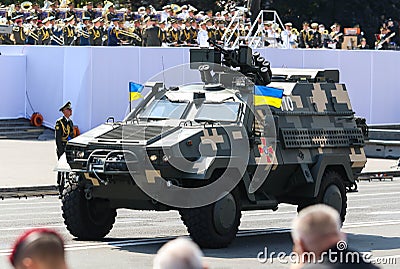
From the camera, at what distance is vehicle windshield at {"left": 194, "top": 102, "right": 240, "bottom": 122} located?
15.4m

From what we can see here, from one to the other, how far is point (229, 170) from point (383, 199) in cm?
890

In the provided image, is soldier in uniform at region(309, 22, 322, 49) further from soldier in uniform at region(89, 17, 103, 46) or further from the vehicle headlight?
the vehicle headlight

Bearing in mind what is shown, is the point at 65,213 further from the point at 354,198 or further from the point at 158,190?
the point at 354,198

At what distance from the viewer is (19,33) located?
37125 millimetres

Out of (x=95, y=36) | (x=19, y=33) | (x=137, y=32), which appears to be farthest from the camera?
(x=137, y=32)

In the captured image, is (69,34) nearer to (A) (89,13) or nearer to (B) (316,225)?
(A) (89,13)

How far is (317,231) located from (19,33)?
106ft

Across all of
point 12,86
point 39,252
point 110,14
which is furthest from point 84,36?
point 39,252

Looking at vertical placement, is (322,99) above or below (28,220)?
above

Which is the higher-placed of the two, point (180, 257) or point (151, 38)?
point (180, 257)

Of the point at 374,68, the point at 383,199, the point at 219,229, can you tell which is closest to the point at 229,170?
the point at 219,229

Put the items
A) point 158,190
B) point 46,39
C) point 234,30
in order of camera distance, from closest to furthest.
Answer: point 158,190, point 46,39, point 234,30

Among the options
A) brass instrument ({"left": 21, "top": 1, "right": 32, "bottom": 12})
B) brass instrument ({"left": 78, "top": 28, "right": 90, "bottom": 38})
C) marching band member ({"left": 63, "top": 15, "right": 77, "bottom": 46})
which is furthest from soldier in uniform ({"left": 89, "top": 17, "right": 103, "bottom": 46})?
brass instrument ({"left": 21, "top": 1, "right": 32, "bottom": 12})

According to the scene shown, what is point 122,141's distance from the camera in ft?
47.9
